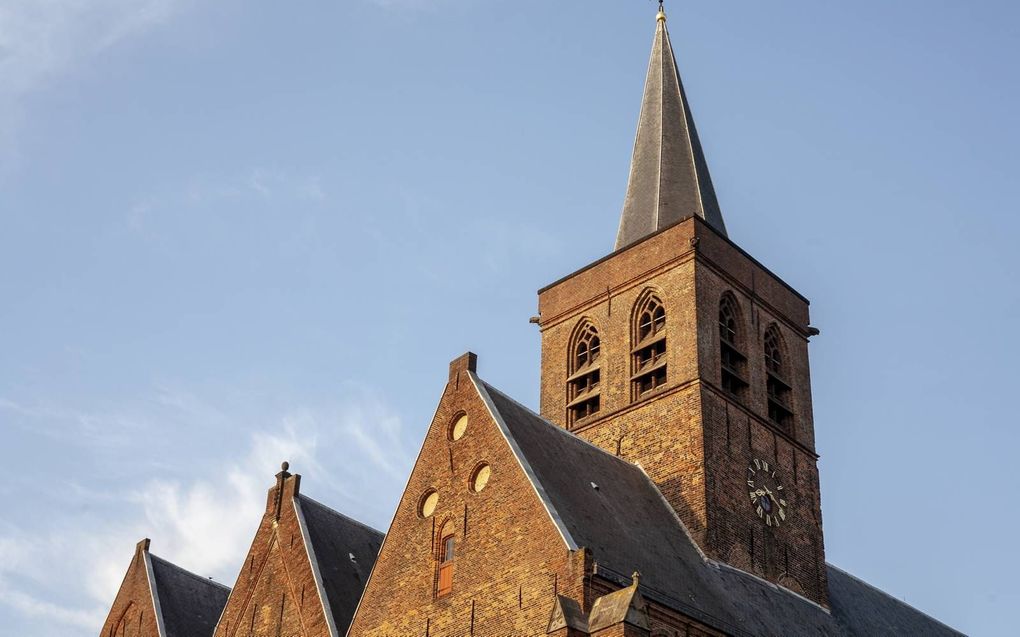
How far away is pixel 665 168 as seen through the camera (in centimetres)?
4416

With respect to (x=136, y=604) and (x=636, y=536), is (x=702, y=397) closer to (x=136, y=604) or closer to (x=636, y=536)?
(x=636, y=536)

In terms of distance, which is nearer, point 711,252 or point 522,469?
point 522,469

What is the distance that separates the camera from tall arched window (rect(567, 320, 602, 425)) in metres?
40.6

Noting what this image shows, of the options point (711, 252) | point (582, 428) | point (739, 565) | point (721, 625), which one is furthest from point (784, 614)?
point (711, 252)

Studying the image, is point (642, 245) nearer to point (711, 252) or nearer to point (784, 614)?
point (711, 252)

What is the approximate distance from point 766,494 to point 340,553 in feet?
39.4

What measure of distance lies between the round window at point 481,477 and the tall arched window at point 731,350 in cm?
967

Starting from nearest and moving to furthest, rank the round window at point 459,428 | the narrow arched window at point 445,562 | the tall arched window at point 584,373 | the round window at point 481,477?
the narrow arched window at point 445,562 < the round window at point 481,477 < the round window at point 459,428 < the tall arched window at point 584,373

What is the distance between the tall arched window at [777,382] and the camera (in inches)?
1615

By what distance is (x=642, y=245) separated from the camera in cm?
4122

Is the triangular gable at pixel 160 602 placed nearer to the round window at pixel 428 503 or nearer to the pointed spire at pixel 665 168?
the round window at pixel 428 503

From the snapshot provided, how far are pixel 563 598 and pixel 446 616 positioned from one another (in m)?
4.30

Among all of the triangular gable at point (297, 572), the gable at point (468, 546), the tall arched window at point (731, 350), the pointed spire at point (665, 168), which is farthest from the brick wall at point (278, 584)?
the pointed spire at point (665, 168)

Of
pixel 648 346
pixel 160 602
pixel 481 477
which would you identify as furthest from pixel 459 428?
pixel 160 602
